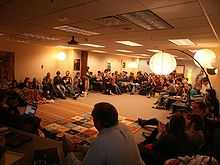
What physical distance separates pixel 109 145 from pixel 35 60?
8833 millimetres

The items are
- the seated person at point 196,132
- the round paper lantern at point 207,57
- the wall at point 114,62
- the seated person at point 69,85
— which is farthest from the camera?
the wall at point 114,62

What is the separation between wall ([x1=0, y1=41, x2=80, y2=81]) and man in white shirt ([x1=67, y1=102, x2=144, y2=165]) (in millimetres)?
7894

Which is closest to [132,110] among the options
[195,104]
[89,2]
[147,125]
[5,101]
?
[147,125]

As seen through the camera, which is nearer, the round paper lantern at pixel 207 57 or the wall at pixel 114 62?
the round paper lantern at pixel 207 57

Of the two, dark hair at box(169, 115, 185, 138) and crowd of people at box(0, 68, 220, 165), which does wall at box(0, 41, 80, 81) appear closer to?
crowd of people at box(0, 68, 220, 165)

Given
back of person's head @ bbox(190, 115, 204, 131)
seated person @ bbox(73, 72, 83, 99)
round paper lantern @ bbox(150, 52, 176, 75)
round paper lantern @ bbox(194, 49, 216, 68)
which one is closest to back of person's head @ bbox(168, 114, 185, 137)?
back of person's head @ bbox(190, 115, 204, 131)

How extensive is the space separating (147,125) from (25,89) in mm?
4635

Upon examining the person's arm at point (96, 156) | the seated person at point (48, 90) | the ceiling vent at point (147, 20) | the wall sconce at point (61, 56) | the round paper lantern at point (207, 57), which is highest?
the ceiling vent at point (147, 20)

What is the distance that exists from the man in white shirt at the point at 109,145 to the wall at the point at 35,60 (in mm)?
7894

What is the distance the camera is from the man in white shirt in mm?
1371

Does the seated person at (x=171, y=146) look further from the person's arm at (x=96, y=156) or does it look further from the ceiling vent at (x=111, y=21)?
the ceiling vent at (x=111, y=21)

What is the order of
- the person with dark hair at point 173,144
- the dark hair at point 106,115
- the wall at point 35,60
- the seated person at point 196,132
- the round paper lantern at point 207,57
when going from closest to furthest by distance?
the dark hair at point 106,115 → the person with dark hair at point 173,144 → the seated person at point 196,132 → the round paper lantern at point 207,57 → the wall at point 35,60

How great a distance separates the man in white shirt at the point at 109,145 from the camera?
1371 millimetres

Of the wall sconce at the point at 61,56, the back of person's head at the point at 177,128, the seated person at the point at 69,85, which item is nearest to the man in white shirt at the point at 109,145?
the back of person's head at the point at 177,128
